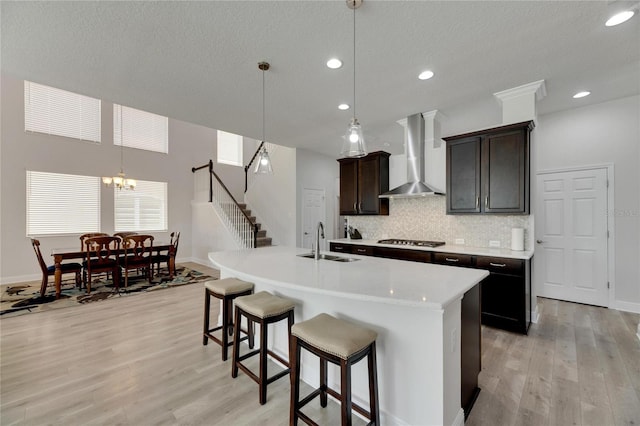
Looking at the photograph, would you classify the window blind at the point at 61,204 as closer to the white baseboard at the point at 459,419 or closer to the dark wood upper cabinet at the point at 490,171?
the dark wood upper cabinet at the point at 490,171

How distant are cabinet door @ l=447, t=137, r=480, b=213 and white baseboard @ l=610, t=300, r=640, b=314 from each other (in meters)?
2.34

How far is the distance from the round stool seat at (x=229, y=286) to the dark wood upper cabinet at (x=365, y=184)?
9.05 feet

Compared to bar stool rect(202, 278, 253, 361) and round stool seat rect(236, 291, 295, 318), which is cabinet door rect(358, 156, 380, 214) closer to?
bar stool rect(202, 278, 253, 361)

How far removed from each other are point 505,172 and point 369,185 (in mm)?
2044

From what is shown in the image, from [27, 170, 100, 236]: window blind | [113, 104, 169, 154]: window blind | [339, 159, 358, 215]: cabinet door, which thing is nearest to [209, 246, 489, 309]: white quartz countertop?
[339, 159, 358, 215]: cabinet door

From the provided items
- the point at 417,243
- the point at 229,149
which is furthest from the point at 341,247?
the point at 229,149

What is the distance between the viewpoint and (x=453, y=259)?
3.44 m

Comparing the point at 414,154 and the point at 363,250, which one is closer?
the point at 414,154

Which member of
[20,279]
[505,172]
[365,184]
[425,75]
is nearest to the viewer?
[425,75]

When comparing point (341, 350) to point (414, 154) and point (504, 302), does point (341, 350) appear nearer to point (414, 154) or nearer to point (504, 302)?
point (504, 302)

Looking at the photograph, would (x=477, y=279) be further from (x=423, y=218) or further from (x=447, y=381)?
(x=423, y=218)

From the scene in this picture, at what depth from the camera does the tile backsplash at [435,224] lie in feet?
11.8

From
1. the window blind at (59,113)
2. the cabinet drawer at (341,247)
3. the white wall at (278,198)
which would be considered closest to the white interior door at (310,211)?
the white wall at (278,198)

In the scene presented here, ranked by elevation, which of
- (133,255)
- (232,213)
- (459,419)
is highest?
(232,213)
